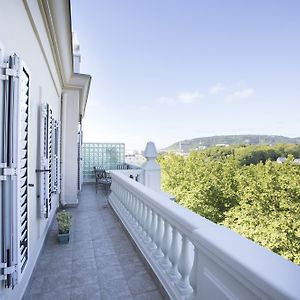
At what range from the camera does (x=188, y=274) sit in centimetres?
186

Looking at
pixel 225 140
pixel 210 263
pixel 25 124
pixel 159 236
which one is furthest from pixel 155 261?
pixel 225 140

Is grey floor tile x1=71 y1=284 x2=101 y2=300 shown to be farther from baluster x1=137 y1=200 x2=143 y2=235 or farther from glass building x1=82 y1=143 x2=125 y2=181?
glass building x1=82 y1=143 x2=125 y2=181

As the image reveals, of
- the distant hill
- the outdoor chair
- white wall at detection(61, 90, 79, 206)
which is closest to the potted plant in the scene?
white wall at detection(61, 90, 79, 206)

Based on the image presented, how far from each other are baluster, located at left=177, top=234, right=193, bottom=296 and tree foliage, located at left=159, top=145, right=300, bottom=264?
14601 millimetres

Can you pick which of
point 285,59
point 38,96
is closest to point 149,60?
point 285,59

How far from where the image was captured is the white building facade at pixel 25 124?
61.3 inches

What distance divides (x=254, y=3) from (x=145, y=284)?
41.2ft

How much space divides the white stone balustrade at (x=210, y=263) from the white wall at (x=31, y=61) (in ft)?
4.02

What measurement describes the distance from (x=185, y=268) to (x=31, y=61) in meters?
2.46

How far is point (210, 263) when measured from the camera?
4.01ft

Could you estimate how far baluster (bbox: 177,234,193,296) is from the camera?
6.04 feet

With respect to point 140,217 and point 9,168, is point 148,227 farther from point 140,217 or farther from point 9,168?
point 9,168

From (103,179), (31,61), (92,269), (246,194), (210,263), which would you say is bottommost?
(246,194)

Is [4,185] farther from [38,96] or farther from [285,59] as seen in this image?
[285,59]
